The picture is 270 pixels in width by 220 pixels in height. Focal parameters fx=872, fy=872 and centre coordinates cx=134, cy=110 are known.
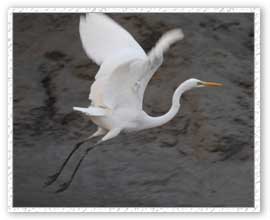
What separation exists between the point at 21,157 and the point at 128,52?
0.75 meters

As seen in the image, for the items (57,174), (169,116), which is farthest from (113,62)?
(57,174)

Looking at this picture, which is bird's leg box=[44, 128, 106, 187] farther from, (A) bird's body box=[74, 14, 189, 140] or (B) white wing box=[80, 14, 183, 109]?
(B) white wing box=[80, 14, 183, 109]

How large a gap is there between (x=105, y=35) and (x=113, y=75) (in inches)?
7.2

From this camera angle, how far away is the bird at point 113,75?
356 centimetres

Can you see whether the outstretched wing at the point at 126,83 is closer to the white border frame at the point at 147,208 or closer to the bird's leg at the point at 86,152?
the bird's leg at the point at 86,152

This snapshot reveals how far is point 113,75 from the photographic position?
357 cm

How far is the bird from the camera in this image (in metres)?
3.56

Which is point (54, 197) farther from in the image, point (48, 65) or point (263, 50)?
point (263, 50)

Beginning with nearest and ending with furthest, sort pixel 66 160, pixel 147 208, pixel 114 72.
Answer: pixel 114 72
pixel 147 208
pixel 66 160

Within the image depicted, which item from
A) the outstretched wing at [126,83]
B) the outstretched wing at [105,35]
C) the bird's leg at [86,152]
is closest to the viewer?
the outstretched wing at [126,83]

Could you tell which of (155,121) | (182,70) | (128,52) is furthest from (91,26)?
(182,70)

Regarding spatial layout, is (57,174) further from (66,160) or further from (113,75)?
(113,75)

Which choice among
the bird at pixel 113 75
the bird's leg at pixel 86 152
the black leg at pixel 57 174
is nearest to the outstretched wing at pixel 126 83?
the bird at pixel 113 75

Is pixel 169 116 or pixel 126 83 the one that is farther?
pixel 169 116
